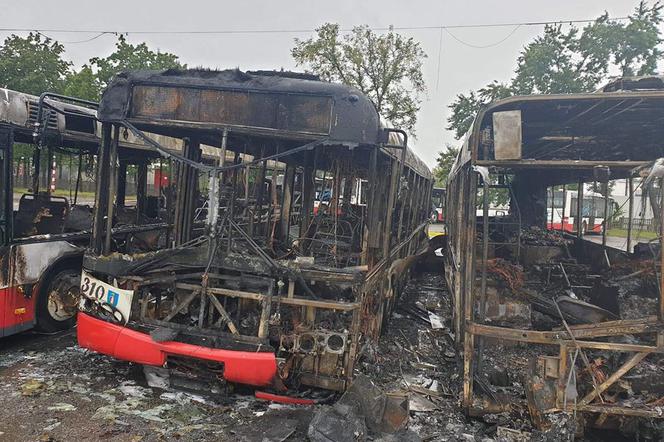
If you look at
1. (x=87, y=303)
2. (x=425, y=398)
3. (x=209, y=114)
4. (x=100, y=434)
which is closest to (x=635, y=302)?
(x=425, y=398)

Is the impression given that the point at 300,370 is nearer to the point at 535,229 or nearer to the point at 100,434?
the point at 100,434

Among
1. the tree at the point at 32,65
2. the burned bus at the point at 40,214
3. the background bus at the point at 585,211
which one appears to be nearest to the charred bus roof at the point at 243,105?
the burned bus at the point at 40,214

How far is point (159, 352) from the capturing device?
4.29 m

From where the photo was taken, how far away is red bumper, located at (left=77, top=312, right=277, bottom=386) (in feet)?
13.6

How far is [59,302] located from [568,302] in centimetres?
652

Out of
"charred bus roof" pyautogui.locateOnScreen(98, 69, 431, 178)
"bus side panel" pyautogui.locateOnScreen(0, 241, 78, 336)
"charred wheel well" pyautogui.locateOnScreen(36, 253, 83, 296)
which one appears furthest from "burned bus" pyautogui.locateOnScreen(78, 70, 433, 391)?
"charred wheel well" pyautogui.locateOnScreen(36, 253, 83, 296)

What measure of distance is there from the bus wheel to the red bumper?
1.56 m

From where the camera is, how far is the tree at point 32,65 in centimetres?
1639

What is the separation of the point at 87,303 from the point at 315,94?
10.7 ft

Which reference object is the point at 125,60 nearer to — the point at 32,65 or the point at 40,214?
the point at 32,65

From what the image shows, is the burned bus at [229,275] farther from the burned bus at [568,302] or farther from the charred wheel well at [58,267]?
the charred wheel well at [58,267]

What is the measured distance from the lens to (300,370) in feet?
14.8

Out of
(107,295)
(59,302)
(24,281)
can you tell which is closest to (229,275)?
(107,295)

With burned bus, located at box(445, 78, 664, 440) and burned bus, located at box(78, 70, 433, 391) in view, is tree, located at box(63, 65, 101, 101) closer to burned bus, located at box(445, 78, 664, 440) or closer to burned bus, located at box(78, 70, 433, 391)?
burned bus, located at box(78, 70, 433, 391)
